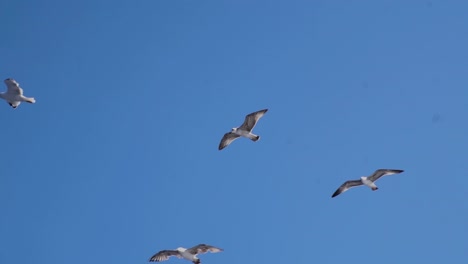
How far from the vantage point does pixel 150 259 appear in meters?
25.3

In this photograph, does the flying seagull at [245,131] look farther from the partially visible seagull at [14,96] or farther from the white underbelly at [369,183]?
the partially visible seagull at [14,96]

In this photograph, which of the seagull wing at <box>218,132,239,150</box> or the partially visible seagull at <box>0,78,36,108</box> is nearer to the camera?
the partially visible seagull at <box>0,78,36,108</box>

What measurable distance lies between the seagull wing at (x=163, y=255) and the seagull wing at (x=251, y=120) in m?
5.55

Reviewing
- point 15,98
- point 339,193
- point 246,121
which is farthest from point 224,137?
point 15,98

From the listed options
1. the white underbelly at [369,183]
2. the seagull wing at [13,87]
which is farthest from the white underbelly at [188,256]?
the seagull wing at [13,87]

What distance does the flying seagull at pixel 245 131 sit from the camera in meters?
27.2

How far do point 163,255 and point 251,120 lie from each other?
6.03 m

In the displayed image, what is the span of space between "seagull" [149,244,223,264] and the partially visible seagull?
7.17 metres

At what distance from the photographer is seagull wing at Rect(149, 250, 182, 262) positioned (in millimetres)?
25359

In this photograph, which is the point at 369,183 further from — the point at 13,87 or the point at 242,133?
the point at 13,87

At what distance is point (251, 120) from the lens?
27.5 meters

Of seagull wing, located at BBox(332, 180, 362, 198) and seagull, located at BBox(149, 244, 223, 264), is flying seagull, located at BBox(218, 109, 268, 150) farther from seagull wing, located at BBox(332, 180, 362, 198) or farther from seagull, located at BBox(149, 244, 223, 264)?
seagull, located at BBox(149, 244, 223, 264)

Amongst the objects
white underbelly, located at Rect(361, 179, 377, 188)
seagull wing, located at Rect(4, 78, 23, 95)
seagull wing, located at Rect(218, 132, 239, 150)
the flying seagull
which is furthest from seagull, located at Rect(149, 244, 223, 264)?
seagull wing, located at Rect(4, 78, 23, 95)

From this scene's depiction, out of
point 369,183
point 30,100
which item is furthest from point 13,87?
point 369,183
